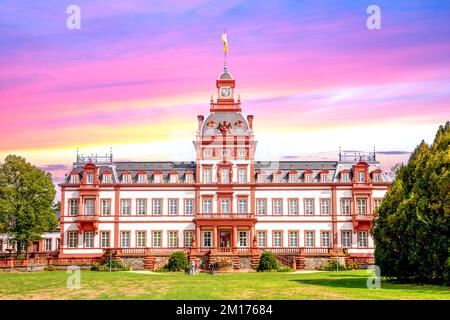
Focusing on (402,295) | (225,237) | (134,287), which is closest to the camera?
(402,295)

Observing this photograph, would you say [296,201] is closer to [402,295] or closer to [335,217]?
[335,217]

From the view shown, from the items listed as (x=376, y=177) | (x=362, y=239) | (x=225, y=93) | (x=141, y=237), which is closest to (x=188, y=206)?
(x=141, y=237)

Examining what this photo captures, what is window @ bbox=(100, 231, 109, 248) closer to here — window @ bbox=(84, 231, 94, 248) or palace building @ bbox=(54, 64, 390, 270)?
palace building @ bbox=(54, 64, 390, 270)

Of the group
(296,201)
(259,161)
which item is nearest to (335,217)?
(296,201)

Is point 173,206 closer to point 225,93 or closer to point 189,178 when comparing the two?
point 189,178

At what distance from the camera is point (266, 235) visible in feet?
211

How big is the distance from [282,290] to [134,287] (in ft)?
25.3

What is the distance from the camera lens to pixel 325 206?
64.8 meters

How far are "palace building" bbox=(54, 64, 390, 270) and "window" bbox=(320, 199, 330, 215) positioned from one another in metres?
0.10

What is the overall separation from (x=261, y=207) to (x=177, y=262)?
46.5 ft

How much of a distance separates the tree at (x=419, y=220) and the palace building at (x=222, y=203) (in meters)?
25.5

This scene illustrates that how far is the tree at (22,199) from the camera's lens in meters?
61.9

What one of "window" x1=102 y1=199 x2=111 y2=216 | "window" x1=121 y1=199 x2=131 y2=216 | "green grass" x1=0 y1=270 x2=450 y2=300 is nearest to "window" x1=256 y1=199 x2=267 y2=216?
"window" x1=121 y1=199 x2=131 y2=216

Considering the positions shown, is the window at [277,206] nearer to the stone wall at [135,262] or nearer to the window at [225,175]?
the window at [225,175]
